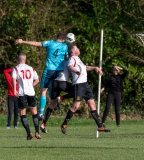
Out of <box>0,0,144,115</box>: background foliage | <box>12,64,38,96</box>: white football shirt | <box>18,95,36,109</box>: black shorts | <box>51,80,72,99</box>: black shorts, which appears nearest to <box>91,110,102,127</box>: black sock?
<box>51,80,72,99</box>: black shorts

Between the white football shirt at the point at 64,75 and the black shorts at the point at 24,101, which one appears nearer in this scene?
the black shorts at the point at 24,101

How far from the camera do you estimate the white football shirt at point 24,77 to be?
15266mm

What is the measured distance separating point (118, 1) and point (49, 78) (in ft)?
42.2

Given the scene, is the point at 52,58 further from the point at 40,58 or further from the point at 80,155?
the point at 40,58

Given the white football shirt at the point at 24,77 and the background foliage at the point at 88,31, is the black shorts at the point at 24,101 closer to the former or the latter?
the white football shirt at the point at 24,77

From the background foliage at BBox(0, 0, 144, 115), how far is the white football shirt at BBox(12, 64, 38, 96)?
12.8m

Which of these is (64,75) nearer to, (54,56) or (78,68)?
(54,56)

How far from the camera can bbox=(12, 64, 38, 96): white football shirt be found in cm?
1527

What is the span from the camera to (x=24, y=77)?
15.3 metres

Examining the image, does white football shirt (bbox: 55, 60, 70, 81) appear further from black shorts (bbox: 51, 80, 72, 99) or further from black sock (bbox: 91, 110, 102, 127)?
black sock (bbox: 91, 110, 102, 127)

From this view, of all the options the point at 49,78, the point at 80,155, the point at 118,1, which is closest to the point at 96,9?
the point at 118,1

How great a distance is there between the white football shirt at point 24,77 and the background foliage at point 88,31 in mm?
12752

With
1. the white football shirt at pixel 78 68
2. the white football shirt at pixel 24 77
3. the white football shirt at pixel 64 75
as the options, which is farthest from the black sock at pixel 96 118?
the white football shirt at pixel 24 77

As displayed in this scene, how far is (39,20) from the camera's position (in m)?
28.7
